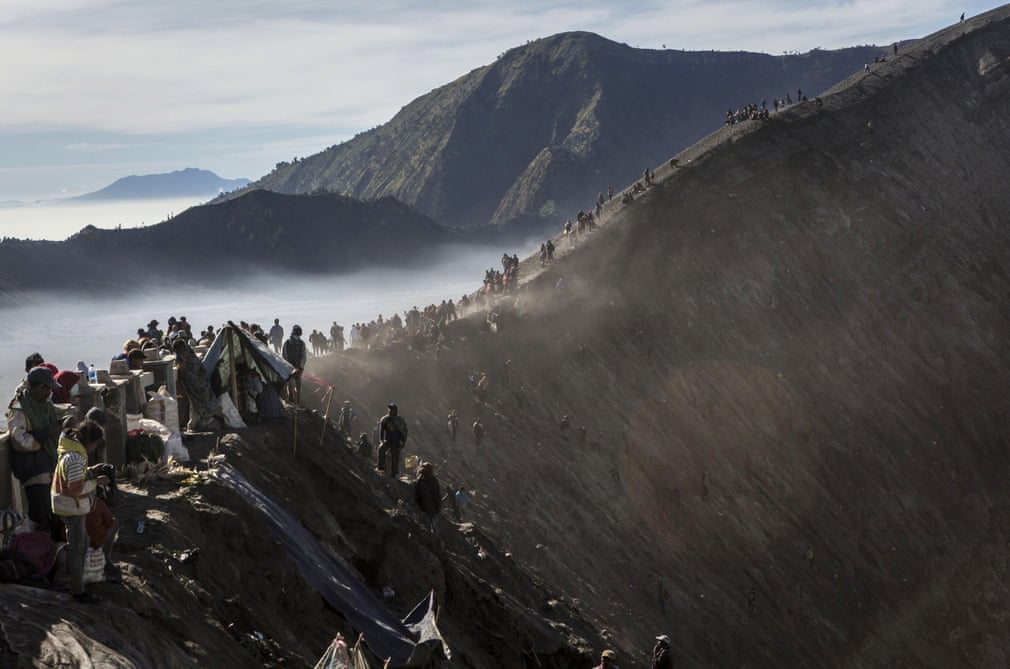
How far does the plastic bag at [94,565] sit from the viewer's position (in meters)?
10.1

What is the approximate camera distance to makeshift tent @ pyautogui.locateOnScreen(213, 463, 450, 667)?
45.2 feet

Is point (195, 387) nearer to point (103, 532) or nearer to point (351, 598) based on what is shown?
point (351, 598)

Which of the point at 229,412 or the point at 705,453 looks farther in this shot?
the point at 705,453

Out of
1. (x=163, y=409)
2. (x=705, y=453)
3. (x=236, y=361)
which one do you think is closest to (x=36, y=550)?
Answer: (x=163, y=409)

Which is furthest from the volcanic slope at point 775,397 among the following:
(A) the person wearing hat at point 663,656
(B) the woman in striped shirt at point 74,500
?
(B) the woman in striped shirt at point 74,500

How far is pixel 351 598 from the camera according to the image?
14.4m

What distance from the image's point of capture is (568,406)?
43.7 metres

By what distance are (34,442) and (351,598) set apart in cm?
507

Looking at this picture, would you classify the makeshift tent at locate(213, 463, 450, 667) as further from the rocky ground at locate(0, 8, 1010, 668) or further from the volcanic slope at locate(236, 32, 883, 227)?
the volcanic slope at locate(236, 32, 883, 227)

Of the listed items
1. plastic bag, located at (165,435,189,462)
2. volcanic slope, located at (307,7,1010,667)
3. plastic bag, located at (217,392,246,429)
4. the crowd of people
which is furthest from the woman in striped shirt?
volcanic slope, located at (307,7,1010,667)

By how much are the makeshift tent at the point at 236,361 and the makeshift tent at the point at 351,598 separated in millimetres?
3060

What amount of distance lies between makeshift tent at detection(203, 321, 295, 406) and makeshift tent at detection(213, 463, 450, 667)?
3.06m

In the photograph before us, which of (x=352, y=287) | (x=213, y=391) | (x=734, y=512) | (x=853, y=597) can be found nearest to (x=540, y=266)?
(x=734, y=512)

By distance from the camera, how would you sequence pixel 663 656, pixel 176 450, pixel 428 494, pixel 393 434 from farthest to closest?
pixel 393 434
pixel 428 494
pixel 176 450
pixel 663 656
